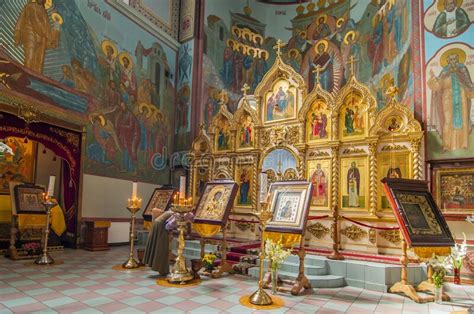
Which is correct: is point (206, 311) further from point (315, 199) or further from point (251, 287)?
point (315, 199)

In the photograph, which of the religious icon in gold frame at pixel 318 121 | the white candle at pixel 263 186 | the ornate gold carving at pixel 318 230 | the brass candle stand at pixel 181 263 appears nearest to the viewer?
the white candle at pixel 263 186

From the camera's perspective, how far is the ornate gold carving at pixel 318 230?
9523 mm

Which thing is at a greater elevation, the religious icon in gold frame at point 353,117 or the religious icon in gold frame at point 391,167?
the religious icon in gold frame at point 353,117

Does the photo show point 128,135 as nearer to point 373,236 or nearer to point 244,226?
point 244,226

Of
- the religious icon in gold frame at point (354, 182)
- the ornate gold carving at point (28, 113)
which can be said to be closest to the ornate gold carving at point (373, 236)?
the religious icon in gold frame at point (354, 182)

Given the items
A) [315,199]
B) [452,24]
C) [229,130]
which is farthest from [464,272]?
[229,130]

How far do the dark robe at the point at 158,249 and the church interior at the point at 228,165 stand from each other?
5 centimetres

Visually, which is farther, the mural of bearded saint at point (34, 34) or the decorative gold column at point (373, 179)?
the mural of bearded saint at point (34, 34)

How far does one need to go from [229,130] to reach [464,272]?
304 inches

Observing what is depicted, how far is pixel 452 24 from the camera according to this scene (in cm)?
892

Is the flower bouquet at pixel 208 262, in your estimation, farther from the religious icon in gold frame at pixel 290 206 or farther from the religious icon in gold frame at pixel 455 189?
the religious icon in gold frame at pixel 455 189

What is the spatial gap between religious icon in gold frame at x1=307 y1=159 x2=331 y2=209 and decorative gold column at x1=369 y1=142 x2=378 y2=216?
44.7 inches

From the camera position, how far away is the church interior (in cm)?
624

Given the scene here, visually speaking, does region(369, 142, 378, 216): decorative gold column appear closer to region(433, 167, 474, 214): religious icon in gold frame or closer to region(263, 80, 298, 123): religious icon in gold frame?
region(433, 167, 474, 214): religious icon in gold frame
